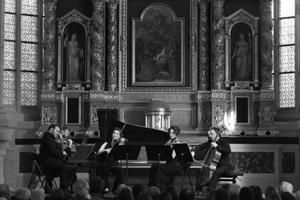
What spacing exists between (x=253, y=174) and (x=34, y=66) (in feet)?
24.4

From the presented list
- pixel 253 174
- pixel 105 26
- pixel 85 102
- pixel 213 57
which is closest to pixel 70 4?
pixel 105 26

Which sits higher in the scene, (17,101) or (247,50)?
(247,50)

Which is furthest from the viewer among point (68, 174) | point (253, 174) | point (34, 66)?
point (34, 66)

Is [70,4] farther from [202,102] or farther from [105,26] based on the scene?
[202,102]

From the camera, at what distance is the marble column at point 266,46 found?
2202 centimetres

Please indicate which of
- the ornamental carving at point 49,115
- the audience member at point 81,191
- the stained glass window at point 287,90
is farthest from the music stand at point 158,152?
the stained glass window at point 287,90

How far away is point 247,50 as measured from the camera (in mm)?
22297

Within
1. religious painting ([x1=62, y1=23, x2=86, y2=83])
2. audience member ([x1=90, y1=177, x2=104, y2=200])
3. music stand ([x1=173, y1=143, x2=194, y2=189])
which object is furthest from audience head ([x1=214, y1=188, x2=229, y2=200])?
religious painting ([x1=62, y1=23, x2=86, y2=83])

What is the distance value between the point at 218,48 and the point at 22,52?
5975mm

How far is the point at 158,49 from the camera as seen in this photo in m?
Result: 22.5

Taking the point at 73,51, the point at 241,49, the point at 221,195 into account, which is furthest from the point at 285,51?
the point at 221,195

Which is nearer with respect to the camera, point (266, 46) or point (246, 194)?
point (246, 194)

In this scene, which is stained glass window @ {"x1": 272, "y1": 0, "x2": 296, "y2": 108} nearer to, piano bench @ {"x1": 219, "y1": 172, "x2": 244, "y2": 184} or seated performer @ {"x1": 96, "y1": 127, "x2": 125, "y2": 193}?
piano bench @ {"x1": 219, "y1": 172, "x2": 244, "y2": 184}

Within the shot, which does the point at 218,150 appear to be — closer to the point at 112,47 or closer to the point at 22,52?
the point at 112,47
